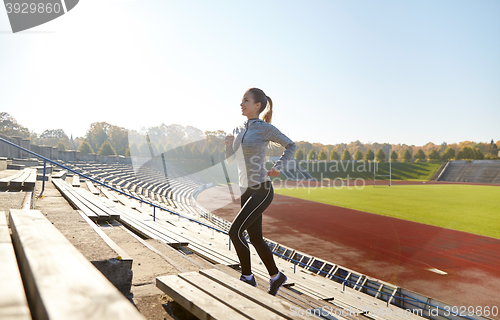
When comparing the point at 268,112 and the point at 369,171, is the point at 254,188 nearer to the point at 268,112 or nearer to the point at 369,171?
the point at 268,112

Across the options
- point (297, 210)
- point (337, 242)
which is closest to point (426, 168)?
point (297, 210)

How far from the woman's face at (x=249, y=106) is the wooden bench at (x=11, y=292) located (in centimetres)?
225

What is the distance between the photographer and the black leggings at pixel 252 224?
297 centimetres

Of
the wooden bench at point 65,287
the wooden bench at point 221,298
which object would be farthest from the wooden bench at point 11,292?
the wooden bench at point 221,298

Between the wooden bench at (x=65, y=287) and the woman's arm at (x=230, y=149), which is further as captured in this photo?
the woman's arm at (x=230, y=149)

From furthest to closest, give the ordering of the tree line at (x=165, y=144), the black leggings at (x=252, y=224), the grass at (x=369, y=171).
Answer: the tree line at (x=165, y=144) < the grass at (x=369, y=171) < the black leggings at (x=252, y=224)

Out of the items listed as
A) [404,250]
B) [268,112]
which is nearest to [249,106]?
[268,112]

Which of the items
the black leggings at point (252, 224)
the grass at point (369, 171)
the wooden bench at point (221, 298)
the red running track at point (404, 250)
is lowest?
the red running track at point (404, 250)

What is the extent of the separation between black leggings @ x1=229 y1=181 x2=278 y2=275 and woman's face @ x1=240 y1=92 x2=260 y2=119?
2.46ft

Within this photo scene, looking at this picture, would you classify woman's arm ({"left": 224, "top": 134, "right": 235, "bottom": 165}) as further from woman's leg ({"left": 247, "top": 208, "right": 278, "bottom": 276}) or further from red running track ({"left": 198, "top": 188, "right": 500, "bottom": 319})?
red running track ({"left": 198, "top": 188, "right": 500, "bottom": 319})

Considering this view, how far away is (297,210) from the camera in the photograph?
89.8 ft

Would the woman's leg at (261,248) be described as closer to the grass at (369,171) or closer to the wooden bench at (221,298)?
the wooden bench at (221,298)

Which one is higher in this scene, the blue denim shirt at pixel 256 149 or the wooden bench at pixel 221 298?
the blue denim shirt at pixel 256 149

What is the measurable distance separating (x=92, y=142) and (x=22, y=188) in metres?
96.3
